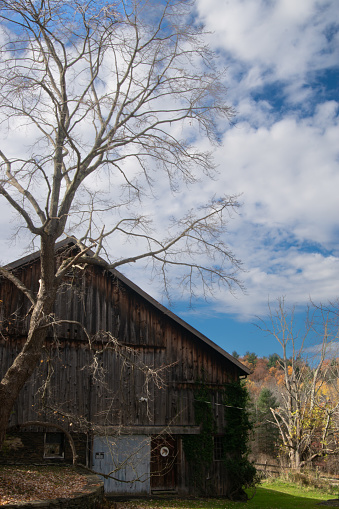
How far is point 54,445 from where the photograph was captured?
49.9ft

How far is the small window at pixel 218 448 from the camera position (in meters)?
17.6

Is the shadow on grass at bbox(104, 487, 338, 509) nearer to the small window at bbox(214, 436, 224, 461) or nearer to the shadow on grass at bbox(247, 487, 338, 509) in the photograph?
the shadow on grass at bbox(247, 487, 338, 509)

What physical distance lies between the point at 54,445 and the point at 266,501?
8722 millimetres

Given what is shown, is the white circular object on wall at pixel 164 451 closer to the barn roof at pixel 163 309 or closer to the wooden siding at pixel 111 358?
the wooden siding at pixel 111 358

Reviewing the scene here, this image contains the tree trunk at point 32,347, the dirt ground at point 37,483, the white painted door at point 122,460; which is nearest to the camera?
the dirt ground at point 37,483

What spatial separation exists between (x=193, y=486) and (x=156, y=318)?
6215 mm

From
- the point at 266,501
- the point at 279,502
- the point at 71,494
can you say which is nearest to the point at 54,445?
the point at 71,494

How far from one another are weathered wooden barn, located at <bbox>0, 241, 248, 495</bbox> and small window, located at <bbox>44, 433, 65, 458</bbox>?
31 millimetres

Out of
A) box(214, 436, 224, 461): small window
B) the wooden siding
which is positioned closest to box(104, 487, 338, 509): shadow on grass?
box(214, 436, 224, 461): small window

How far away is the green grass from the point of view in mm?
14445

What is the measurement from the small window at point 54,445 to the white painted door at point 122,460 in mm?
1135

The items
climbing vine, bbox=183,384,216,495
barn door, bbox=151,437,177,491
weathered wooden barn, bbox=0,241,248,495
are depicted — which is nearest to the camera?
weathered wooden barn, bbox=0,241,248,495

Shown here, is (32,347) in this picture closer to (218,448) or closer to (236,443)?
(218,448)

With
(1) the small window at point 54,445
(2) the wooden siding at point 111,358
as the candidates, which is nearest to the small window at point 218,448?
(2) the wooden siding at point 111,358
